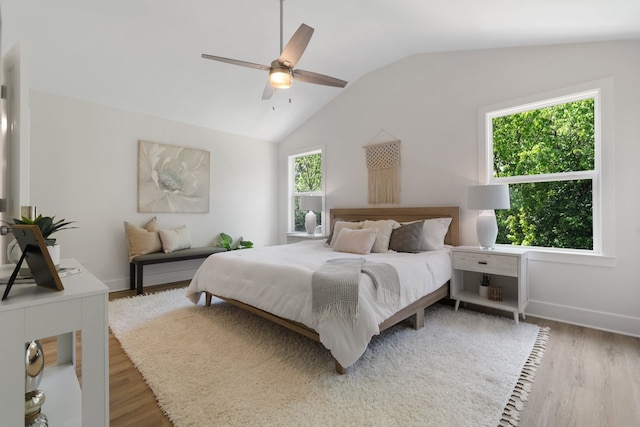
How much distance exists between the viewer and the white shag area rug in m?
1.56

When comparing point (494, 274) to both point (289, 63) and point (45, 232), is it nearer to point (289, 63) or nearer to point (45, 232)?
point (289, 63)

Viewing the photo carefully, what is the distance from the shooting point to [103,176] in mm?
3875

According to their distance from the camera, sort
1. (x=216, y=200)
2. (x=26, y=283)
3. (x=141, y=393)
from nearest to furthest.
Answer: (x=26, y=283) < (x=141, y=393) < (x=216, y=200)

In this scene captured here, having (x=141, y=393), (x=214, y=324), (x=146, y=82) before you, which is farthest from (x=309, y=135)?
(x=141, y=393)

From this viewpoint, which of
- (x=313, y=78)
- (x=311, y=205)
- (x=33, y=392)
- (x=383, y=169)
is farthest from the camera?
(x=311, y=205)

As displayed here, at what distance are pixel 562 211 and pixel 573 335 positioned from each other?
3.99 feet

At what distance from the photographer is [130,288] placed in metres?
4.06

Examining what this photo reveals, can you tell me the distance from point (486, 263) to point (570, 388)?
4.18ft

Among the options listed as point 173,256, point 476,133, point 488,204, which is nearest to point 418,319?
point 488,204

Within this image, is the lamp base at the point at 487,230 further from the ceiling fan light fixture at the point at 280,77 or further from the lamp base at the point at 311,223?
the lamp base at the point at 311,223

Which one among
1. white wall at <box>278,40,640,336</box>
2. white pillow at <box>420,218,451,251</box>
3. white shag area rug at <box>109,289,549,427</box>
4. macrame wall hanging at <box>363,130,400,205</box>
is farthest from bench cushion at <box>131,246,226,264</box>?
white pillow at <box>420,218,451,251</box>

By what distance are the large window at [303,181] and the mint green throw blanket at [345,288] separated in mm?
2999

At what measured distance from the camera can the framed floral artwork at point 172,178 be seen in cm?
421

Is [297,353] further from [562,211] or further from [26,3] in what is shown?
[26,3]
